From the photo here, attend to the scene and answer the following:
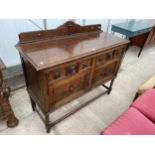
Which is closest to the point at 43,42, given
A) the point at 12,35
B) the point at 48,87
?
the point at 48,87

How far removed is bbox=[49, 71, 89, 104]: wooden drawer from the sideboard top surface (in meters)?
0.22

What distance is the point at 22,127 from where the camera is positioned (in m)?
1.67

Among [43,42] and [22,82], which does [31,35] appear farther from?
[22,82]

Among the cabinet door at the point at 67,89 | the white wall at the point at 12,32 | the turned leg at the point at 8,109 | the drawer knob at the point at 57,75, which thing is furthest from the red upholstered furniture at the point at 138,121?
the white wall at the point at 12,32

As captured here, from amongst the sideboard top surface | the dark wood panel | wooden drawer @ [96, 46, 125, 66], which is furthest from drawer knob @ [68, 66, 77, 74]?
wooden drawer @ [96, 46, 125, 66]

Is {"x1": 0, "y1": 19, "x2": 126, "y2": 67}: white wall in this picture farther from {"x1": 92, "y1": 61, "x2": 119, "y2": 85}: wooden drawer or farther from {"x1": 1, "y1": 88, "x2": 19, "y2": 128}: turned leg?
{"x1": 92, "y1": 61, "x2": 119, "y2": 85}: wooden drawer

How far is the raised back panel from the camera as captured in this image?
1275 millimetres

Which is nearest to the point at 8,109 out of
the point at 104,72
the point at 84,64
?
the point at 84,64

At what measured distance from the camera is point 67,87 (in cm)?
140

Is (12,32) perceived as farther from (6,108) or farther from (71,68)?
(71,68)

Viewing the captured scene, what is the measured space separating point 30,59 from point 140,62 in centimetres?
288

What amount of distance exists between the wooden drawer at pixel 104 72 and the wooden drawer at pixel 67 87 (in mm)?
185

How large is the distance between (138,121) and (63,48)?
960 mm
